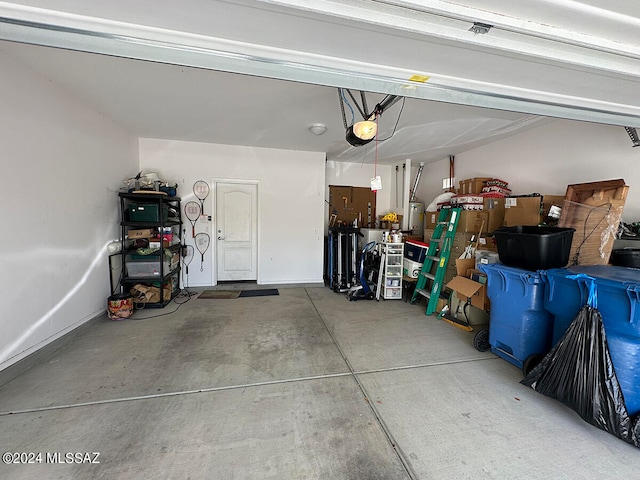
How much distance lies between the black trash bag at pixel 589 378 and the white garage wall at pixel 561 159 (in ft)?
6.14

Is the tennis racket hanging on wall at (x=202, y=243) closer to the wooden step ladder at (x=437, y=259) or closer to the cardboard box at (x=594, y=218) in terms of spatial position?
the wooden step ladder at (x=437, y=259)

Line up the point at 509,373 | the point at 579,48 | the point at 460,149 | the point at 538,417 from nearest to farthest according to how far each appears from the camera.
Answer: the point at 579,48, the point at 538,417, the point at 509,373, the point at 460,149

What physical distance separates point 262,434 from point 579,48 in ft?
8.40

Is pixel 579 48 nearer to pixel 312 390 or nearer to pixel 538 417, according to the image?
pixel 538 417

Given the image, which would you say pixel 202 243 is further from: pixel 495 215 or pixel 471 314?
pixel 495 215

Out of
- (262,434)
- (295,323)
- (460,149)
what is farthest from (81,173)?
(460,149)

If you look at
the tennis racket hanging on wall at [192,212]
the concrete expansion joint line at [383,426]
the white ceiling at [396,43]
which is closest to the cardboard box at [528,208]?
the white ceiling at [396,43]

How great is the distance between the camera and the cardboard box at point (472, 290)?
2.93m

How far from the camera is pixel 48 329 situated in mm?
2531

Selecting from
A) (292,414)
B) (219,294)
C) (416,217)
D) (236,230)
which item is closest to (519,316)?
(292,414)

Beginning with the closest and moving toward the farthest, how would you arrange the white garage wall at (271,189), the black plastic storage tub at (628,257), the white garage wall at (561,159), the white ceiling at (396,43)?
the white ceiling at (396,43)
the black plastic storage tub at (628,257)
the white garage wall at (561,159)
the white garage wall at (271,189)

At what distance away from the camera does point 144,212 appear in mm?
3688

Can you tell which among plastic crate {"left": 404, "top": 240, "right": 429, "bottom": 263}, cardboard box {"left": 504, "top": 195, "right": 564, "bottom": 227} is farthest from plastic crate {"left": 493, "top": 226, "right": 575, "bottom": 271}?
plastic crate {"left": 404, "top": 240, "right": 429, "bottom": 263}

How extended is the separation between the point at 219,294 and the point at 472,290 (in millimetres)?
3881
